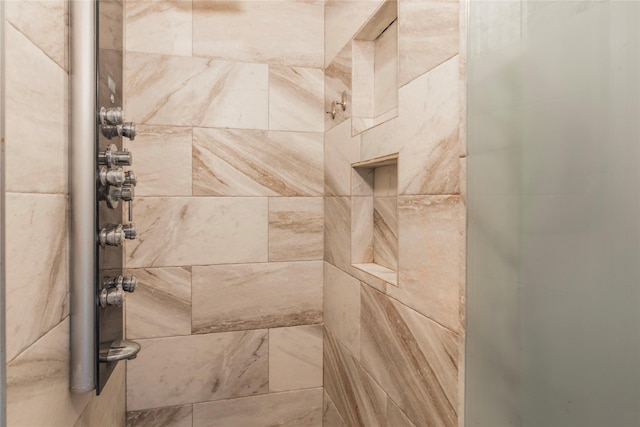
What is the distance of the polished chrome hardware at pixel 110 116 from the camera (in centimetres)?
91

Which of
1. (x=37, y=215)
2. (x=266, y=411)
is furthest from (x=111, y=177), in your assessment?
(x=266, y=411)

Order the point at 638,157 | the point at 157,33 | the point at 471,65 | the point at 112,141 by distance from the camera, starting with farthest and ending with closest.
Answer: the point at 157,33 < the point at 112,141 < the point at 471,65 < the point at 638,157

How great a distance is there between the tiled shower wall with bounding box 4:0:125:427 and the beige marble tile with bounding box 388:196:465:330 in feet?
2.62

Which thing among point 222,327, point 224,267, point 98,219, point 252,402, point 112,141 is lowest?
point 252,402

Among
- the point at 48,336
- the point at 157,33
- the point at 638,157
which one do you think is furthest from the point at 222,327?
the point at 638,157

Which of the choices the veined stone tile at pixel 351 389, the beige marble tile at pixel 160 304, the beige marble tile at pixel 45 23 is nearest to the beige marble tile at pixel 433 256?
the veined stone tile at pixel 351 389

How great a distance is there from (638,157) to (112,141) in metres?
1.07

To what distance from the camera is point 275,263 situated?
179cm

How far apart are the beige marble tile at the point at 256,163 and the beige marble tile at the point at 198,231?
6cm

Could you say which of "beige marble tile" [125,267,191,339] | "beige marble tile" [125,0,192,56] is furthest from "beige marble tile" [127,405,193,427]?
"beige marble tile" [125,0,192,56]

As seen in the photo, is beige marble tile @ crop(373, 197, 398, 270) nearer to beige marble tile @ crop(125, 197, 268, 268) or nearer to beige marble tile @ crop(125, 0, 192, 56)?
beige marble tile @ crop(125, 197, 268, 268)

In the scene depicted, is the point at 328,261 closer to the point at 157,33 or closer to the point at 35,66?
the point at 157,33

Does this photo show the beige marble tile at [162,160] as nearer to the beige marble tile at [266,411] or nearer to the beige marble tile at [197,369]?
the beige marble tile at [197,369]

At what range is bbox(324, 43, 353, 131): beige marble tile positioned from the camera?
1.56 m
